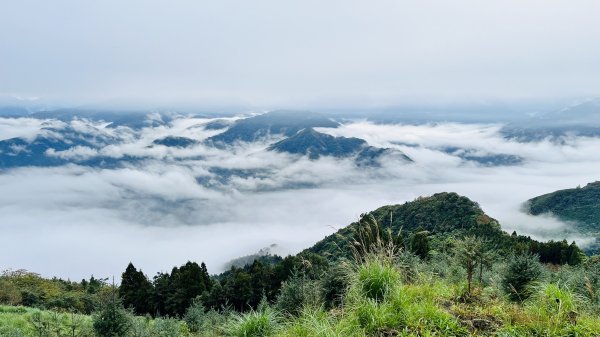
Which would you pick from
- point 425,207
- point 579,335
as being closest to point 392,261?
point 579,335

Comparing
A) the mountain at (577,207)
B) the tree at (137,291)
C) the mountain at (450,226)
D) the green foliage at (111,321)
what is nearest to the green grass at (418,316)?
the green foliage at (111,321)

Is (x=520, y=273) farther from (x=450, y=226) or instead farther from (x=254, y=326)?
(x=450, y=226)

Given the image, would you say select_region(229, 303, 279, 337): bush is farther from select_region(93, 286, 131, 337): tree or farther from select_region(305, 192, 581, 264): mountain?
select_region(305, 192, 581, 264): mountain

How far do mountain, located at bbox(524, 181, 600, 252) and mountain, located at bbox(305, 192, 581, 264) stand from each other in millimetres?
51601

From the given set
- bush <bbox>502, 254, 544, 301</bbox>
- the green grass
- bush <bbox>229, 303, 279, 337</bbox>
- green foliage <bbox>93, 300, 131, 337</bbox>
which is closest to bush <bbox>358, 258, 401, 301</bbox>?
the green grass

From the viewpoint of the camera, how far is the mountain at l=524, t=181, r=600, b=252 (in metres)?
126

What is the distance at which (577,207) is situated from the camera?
14012 centimetres

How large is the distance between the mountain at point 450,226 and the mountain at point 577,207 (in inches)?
2032

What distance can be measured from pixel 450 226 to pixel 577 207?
85.0m

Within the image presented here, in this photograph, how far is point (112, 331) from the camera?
933cm

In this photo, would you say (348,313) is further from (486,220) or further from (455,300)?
(486,220)

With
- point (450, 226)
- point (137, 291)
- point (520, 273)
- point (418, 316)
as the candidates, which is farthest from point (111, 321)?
point (450, 226)

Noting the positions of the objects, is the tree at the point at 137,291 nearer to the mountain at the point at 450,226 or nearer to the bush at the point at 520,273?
the mountain at the point at 450,226

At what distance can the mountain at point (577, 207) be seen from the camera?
126m
